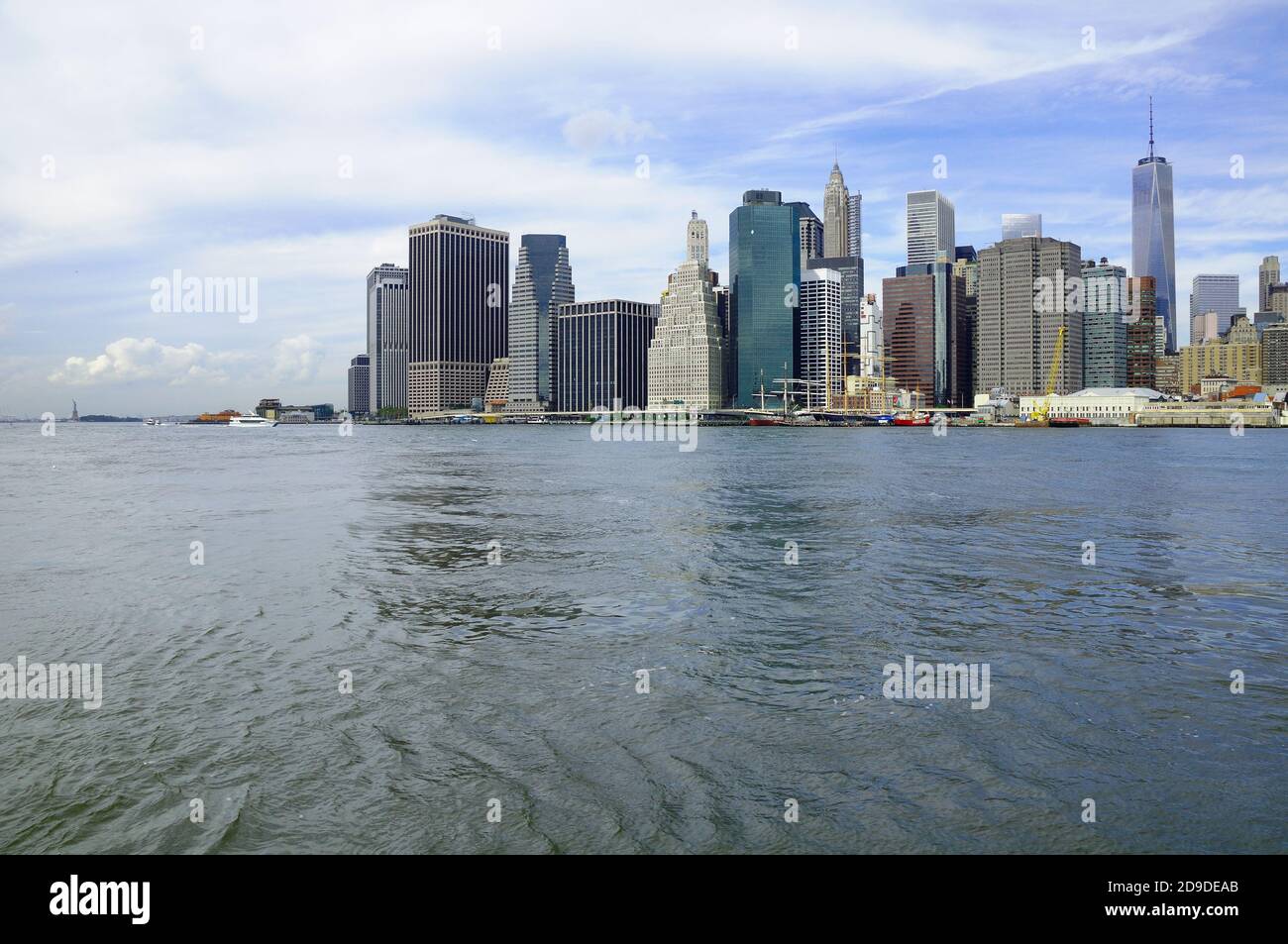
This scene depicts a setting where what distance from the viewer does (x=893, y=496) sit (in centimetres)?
5125

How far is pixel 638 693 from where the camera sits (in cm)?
1470

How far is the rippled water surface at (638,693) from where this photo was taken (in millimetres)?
10266

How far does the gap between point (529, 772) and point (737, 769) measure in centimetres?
267

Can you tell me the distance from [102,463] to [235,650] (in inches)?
3111

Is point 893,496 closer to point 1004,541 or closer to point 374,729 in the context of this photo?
point 1004,541

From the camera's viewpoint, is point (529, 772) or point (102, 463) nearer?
point (529, 772)

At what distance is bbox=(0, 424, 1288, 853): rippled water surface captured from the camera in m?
10.3

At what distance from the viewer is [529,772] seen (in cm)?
1152
